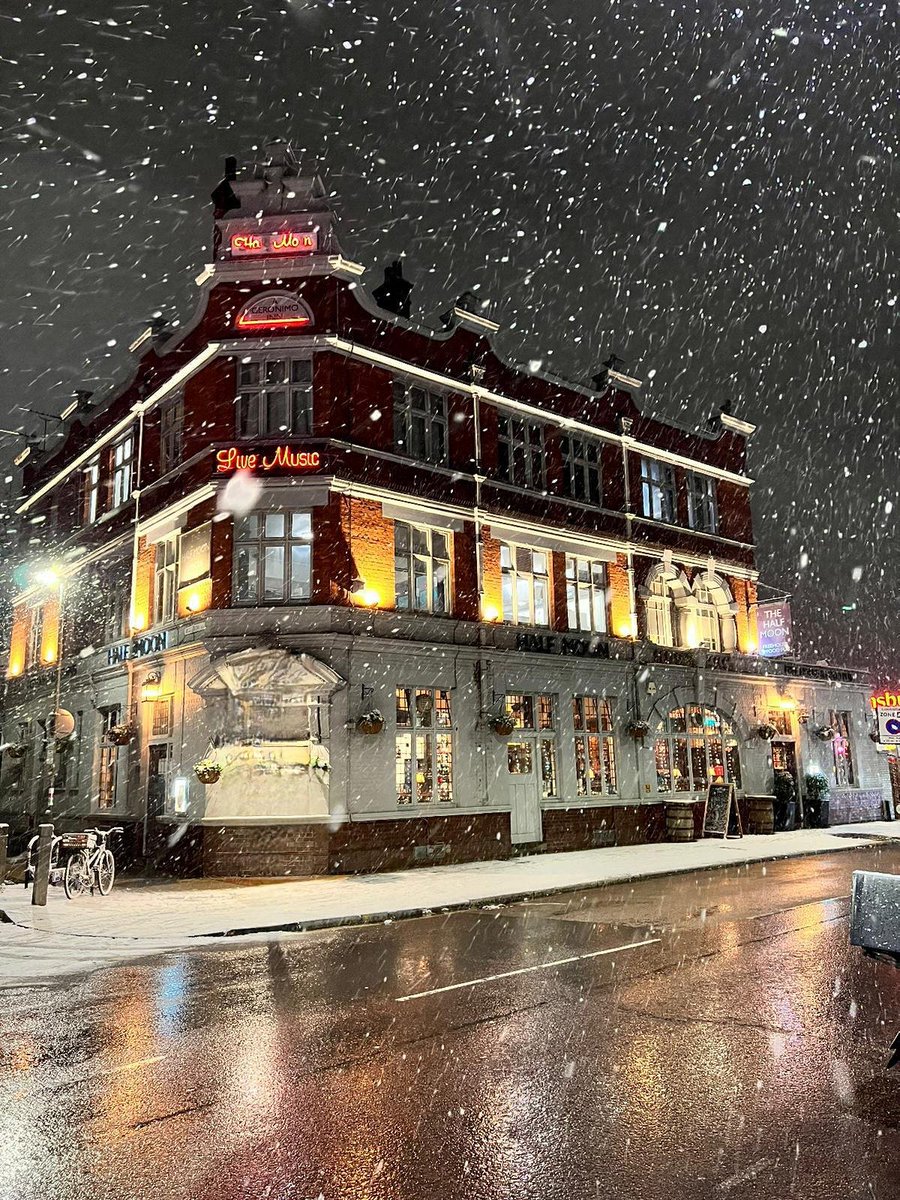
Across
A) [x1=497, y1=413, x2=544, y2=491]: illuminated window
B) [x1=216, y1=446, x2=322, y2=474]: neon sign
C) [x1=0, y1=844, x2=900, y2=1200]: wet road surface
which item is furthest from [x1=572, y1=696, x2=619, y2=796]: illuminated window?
[x1=0, y1=844, x2=900, y2=1200]: wet road surface

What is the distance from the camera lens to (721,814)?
86.0ft

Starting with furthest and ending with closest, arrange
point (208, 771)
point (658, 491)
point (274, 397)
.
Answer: point (658, 491) < point (274, 397) < point (208, 771)

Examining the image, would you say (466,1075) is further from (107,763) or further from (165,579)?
(107,763)

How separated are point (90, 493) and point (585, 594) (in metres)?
15.4

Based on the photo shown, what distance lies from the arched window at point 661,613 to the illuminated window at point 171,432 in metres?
14.2

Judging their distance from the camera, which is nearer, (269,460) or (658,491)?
(269,460)

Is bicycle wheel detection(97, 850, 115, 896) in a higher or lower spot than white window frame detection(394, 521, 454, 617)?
lower

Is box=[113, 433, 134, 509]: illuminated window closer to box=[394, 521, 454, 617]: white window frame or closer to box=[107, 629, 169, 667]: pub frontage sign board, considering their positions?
box=[107, 629, 169, 667]: pub frontage sign board

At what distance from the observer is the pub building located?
19.9 m

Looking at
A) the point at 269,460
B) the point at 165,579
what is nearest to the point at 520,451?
the point at 269,460

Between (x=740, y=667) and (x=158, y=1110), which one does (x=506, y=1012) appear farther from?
(x=740, y=667)

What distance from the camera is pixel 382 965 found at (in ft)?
33.6

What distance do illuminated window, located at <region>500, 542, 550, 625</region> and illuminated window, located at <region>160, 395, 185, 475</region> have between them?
8664 millimetres

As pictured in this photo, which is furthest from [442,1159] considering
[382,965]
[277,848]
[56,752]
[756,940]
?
[56,752]
